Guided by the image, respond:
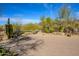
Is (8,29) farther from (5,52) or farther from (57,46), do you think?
(57,46)

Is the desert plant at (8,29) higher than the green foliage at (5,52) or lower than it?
higher

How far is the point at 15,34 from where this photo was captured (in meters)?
2.36

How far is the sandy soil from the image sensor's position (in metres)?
2.33

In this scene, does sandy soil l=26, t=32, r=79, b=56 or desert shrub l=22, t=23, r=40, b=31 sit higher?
desert shrub l=22, t=23, r=40, b=31

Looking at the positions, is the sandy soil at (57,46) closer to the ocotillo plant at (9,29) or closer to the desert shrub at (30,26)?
the desert shrub at (30,26)

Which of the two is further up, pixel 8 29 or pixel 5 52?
pixel 8 29

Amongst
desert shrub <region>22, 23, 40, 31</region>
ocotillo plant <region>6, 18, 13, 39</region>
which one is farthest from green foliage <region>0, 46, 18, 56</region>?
desert shrub <region>22, 23, 40, 31</region>

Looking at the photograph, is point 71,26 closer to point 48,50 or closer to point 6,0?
point 48,50

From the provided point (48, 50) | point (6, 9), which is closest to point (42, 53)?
point (48, 50)

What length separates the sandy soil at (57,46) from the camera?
2332 millimetres

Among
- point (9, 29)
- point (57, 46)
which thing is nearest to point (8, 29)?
point (9, 29)

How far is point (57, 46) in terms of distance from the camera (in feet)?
7.68

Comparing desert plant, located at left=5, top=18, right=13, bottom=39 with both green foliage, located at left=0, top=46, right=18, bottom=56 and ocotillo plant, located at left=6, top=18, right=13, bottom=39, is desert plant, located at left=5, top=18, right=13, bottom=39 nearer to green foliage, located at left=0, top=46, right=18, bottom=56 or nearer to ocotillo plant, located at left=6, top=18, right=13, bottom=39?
ocotillo plant, located at left=6, top=18, right=13, bottom=39

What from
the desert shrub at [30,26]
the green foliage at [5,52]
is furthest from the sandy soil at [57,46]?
the green foliage at [5,52]
